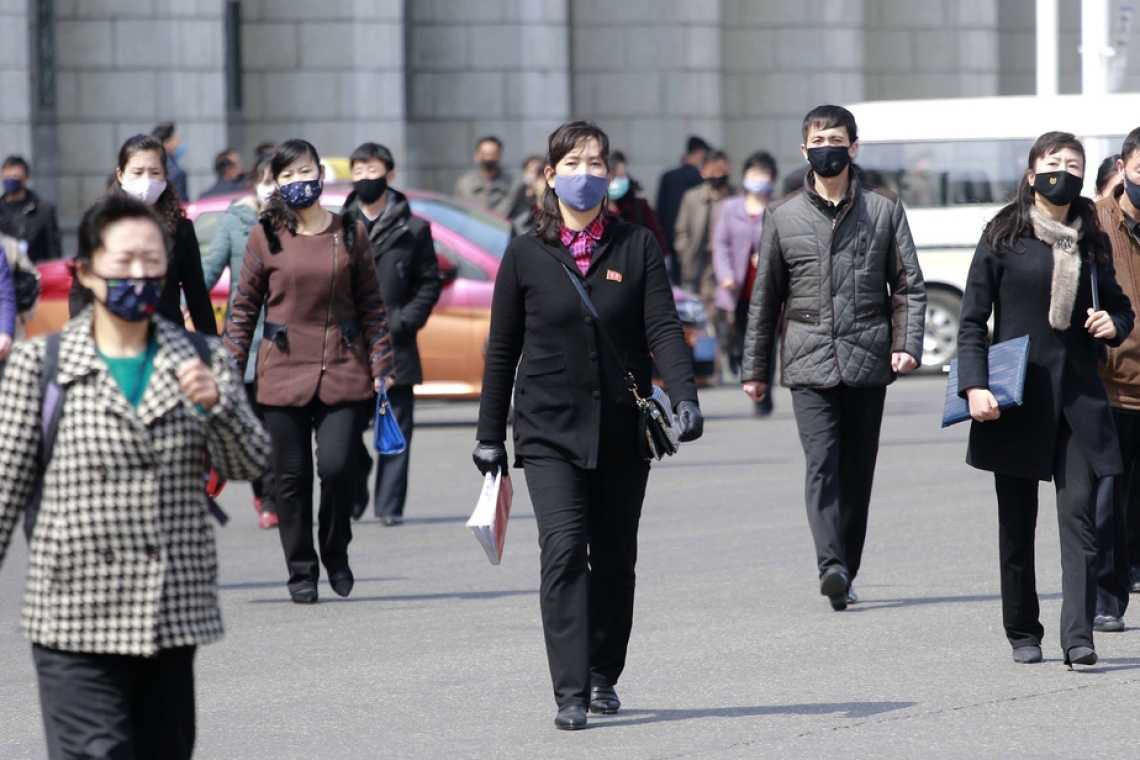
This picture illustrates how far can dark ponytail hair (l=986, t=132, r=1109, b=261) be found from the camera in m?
6.75

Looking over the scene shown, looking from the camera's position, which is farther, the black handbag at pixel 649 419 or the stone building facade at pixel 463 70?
the stone building facade at pixel 463 70

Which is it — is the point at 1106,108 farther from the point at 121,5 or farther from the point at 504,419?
the point at 504,419

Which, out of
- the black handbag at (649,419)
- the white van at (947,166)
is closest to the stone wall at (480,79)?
the white van at (947,166)

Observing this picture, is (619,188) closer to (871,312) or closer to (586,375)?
(871,312)

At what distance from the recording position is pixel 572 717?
593 cm

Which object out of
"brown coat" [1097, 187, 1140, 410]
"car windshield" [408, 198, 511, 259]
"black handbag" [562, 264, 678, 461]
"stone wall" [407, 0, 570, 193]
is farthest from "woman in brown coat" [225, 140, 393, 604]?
"stone wall" [407, 0, 570, 193]

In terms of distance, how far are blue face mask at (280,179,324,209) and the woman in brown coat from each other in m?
0.01

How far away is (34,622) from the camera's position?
411cm

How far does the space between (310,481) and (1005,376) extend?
10.1 feet

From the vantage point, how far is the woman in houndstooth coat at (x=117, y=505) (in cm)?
408

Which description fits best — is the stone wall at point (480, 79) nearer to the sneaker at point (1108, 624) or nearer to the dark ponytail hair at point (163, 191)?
the dark ponytail hair at point (163, 191)

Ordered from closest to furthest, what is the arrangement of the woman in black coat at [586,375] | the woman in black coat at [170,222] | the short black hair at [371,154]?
the woman in black coat at [586,375] → the woman in black coat at [170,222] → the short black hair at [371,154]

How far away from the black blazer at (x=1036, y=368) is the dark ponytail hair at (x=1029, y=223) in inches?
1.1

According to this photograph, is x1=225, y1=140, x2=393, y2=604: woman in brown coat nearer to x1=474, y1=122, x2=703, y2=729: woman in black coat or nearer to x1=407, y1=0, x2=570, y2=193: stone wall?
x1=474, y1=122, x2=703, y2=729: woman in black coat
